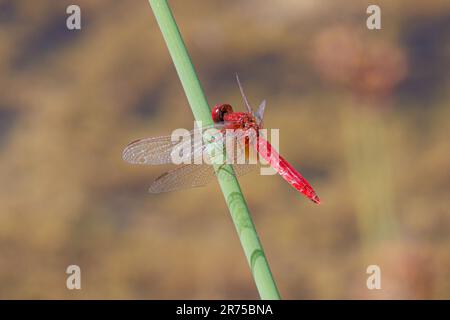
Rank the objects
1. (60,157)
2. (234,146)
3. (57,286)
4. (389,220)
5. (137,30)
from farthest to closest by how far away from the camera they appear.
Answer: (137,30) → (60,157) → (57,286) → (389,220) → (234,146)

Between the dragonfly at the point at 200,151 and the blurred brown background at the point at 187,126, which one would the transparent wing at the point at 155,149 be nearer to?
the dragonfly at the point at 200,151

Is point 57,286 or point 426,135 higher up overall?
point 426,135

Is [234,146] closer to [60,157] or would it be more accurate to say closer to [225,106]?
[225,106]

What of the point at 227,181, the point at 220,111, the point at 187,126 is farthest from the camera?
the point at 187,126

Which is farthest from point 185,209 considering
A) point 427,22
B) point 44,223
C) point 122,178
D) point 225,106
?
point 225,106

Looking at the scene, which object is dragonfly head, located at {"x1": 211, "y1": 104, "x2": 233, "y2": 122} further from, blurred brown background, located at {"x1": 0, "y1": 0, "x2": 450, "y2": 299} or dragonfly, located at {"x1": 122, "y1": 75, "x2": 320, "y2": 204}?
blurred brown background, located at {"x1": 0, "y1": 0, "x2": 450, "y2": 299}

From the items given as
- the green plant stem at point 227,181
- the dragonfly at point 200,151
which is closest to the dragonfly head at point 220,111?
the dragonfly at point 200,151

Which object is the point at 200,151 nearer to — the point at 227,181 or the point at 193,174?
the point at 193,174

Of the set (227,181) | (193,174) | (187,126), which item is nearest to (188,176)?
(193,174)
